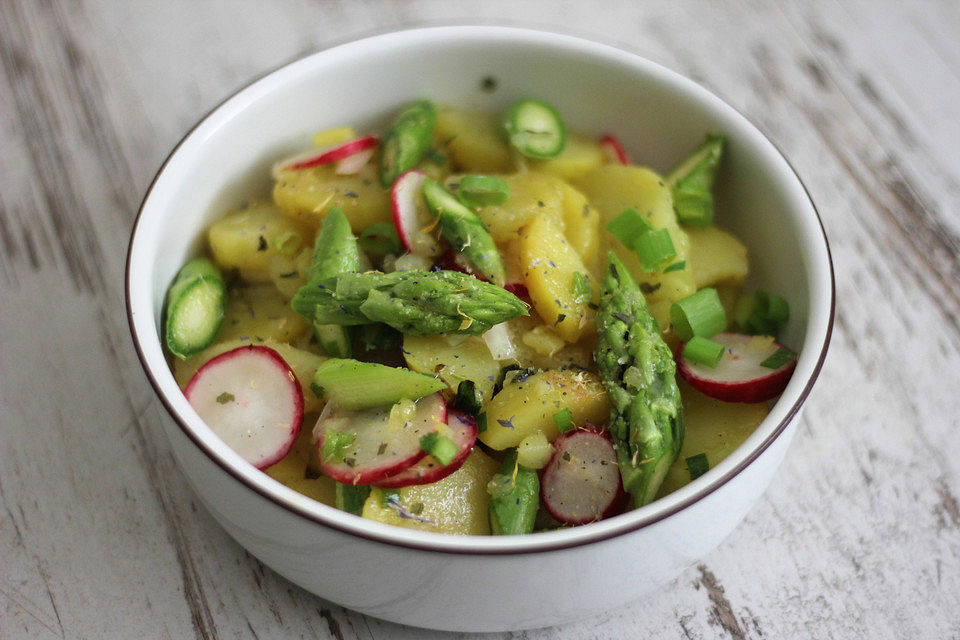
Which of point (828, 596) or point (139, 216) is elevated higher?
point (139, 216)

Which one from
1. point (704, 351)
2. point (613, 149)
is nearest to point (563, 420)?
point (704, 351)

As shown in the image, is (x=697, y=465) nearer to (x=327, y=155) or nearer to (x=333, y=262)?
(x=333, y=262)

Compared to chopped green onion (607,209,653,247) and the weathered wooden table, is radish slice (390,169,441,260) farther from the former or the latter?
the weathered wooden table

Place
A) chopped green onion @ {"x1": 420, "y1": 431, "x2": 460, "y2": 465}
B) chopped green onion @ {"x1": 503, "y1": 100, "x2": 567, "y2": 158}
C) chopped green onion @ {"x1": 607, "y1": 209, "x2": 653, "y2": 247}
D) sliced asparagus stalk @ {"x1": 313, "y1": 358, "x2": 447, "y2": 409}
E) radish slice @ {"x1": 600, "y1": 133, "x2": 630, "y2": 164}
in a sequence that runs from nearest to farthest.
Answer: chopped green onion @ {"x1": 420, "y1": 431, "x2": 460, "y2": 465}, sliced asparagus stalk @ {"x1": 313, "y1": 358, "x2": 447, "y2": 409}, chopped green onion @ {"x1": 607, "y1": 209, "x2": 653, "y2": 247}, chopped green onion @ {"x1": 503, "y1": 100, "x2": 567, "y2": 158}, radish slice @ {"x1": 600, "y1": 133, "x2": 630, "y2": 164}

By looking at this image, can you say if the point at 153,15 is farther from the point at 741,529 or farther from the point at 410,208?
the point at 741,529

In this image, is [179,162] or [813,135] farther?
[813,135]

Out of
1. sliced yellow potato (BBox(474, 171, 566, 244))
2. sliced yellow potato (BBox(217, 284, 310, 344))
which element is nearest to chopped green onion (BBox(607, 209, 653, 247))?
sliced yellow potato (BBox(474, 171, 566, 244))

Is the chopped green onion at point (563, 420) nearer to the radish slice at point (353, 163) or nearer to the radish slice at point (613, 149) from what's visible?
the radish slice at point (353, 163)

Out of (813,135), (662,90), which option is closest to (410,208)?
(662,90)
